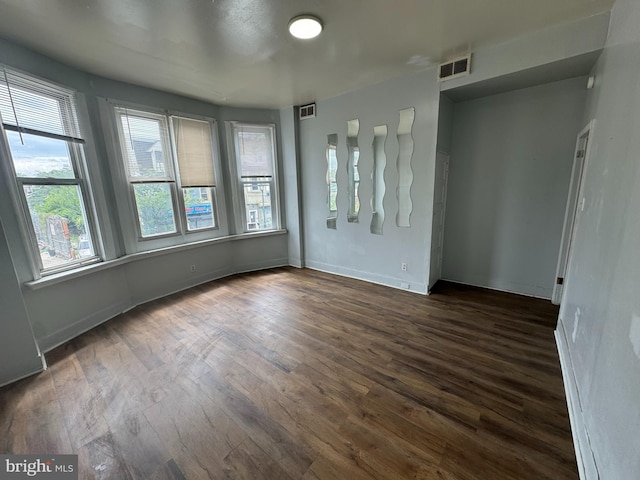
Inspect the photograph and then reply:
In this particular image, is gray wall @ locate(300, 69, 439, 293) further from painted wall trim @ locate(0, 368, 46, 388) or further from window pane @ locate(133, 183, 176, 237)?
painted wall trim @ locate(0, 368, 46, 388)

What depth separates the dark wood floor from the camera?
1390 mm

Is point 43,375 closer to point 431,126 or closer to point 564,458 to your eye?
point 564,458

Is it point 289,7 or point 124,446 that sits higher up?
point 289,7

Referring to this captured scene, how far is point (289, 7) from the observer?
6.02ft

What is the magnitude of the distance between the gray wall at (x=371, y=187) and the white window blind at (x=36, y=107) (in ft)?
9.49

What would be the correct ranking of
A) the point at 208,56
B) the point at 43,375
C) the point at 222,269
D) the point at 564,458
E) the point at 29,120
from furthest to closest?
the point at 222,269, the point at 208,56, the point at 29,120, the point at 43,375, the point at 564,458

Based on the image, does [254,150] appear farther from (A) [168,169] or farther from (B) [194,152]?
(A) [168,169]

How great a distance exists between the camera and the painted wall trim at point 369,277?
348 centimetres

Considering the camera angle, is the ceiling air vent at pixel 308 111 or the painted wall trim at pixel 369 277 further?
the ceiling air vent at pixel 308 111

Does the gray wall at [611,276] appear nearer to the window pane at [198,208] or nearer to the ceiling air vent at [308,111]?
the ceiling air vent at [308,111]

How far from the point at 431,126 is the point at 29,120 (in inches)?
163

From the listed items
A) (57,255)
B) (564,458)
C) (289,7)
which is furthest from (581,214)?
(57,255)

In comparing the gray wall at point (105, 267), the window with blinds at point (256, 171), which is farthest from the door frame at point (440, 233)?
the window with blinds at point (256, 171)

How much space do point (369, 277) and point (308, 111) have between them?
287 cm
